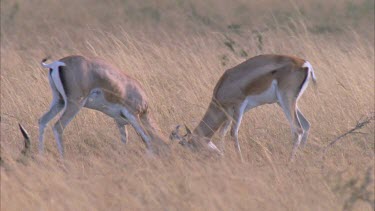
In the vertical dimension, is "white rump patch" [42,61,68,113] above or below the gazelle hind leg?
above

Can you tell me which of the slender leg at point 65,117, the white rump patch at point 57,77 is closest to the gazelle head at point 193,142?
the slender leg at point 65,117

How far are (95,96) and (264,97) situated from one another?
4.57ft

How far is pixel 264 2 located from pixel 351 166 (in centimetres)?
1252

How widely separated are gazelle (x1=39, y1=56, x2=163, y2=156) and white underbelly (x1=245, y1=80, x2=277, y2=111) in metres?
0.83

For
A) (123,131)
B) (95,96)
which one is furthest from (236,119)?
(95,96)

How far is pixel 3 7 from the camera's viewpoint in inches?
682

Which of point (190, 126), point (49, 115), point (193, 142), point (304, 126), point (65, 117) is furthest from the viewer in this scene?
point (190, 126)

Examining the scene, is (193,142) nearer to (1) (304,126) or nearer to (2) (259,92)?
(2) (259,92)

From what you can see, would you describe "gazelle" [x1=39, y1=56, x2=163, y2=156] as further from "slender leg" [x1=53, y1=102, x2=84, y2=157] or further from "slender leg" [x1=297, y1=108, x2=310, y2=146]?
"slender leg" [x1=297, y1=108, x2=310, y2=146]

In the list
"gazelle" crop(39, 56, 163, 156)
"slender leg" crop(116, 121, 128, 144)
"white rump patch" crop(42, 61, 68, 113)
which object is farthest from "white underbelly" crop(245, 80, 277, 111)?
"white rump patch" crop(42, 61, 68, 113)

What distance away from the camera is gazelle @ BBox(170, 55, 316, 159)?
25.3ft

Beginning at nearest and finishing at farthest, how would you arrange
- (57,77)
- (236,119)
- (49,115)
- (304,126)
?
(57,77), (49,115), (236,119), (304,126)

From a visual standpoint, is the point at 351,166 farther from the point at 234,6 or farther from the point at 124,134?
the point at 234,6

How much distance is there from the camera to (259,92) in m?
7.85
